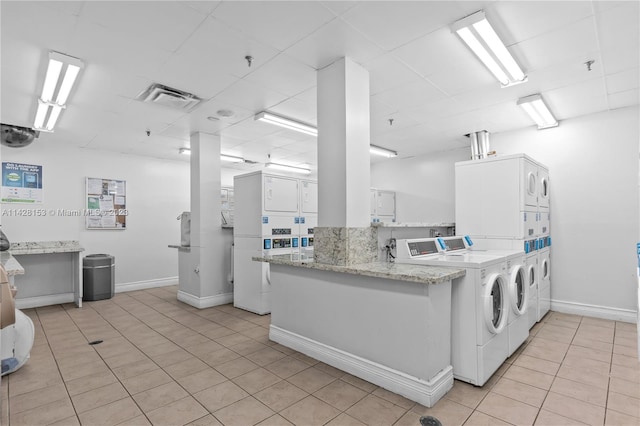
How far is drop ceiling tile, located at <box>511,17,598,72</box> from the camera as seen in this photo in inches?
104

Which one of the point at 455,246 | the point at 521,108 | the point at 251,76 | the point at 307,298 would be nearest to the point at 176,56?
the point at 251,76

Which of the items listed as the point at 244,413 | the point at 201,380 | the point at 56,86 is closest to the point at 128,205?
the point at 56,86

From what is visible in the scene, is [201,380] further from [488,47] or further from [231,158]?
[231,158]

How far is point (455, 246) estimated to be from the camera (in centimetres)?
366

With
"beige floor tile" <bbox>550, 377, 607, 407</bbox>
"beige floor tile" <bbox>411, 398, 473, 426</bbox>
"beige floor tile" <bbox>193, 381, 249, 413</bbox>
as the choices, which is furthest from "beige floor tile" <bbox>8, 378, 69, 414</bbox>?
"beige floor tile" <bbox>550, 377, 607, 407</bbox>

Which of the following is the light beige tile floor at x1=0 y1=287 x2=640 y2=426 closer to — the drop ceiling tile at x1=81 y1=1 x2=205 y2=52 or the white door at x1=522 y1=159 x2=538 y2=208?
the white door at x1=522 y1=159 x2=538 y2=208

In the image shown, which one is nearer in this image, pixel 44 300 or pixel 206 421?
pixel 206 421

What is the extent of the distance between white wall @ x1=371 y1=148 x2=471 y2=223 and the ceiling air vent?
4853 mm

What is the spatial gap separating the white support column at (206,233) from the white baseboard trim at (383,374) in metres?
2.52

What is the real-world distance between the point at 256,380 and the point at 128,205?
545 cm

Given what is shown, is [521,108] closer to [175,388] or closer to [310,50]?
[310,50]

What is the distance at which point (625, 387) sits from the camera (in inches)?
101

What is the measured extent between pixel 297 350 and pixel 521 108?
4.24m

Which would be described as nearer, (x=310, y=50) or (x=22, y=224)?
(x=310, y=50)
